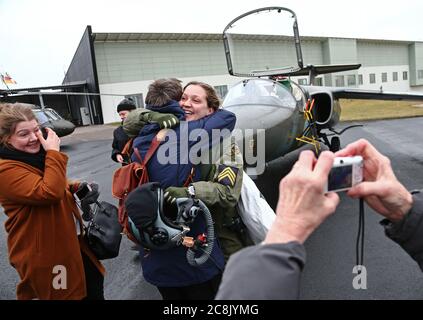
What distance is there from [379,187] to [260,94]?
14.0 feet

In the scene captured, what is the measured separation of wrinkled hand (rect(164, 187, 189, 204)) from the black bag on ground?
2.26ft

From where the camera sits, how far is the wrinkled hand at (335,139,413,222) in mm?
1020

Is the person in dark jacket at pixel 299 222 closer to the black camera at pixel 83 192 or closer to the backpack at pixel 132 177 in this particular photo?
the backpack at pixel 132 177

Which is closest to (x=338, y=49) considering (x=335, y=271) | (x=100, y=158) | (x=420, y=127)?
(x=420, y=127)

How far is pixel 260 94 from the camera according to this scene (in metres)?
5.15

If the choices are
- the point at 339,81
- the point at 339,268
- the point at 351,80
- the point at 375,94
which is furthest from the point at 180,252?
the point at 351,80

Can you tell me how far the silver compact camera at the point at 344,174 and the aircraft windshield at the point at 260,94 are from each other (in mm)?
4057

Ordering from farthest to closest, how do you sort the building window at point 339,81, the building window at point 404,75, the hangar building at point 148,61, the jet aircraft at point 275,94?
1. the building window at point 404,75
2. the building window at point 339,81
3. the hangar building at point 148,61
4. the jet aircraft at point 275,94

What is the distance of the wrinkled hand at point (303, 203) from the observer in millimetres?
870

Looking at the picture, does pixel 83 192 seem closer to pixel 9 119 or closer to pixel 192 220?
pixel 9 119

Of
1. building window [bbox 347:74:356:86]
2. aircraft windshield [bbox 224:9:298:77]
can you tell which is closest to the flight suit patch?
aircraft windshield [bbox 224:9:298:77]

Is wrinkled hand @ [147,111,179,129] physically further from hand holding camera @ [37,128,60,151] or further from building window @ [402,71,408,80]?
building window @ [402,71,408,80]

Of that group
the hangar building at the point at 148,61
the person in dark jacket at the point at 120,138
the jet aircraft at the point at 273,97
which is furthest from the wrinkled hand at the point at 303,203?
the hangar building at the point at 148,61
